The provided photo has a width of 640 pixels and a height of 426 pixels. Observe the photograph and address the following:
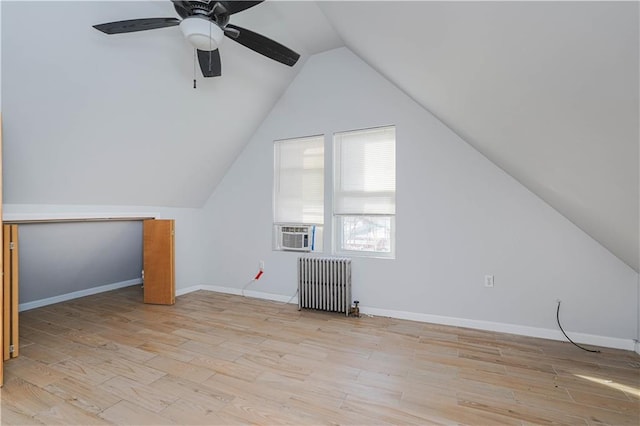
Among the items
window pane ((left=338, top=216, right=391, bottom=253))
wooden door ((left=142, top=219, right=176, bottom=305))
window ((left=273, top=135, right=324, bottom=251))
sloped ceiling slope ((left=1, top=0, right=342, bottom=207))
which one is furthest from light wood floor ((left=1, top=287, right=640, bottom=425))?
sloped ceiling slope ((left=1, top=0, right=342, bottom=207))

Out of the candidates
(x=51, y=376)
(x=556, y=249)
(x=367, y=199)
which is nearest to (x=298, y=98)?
(x=367, y=199)

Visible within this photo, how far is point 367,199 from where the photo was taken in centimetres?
366

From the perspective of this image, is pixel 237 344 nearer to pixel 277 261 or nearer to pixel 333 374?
pixel 333 374

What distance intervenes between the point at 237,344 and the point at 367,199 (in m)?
2.14

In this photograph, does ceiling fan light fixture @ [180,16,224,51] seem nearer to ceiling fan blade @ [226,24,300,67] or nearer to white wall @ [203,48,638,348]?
ceiling fan blade @ [226,24,300,67]

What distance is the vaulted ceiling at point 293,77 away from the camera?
3.42 feet

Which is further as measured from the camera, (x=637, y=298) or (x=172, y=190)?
(x=172, y=190)

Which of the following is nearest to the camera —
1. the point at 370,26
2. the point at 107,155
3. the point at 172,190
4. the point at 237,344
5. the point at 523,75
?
the point at 523,75

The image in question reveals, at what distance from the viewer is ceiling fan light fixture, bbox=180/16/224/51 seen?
1980mm

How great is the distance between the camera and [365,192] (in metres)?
3.68

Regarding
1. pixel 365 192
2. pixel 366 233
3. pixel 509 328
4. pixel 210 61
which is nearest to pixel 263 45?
pixel 210 61

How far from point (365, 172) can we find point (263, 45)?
1.86 metres

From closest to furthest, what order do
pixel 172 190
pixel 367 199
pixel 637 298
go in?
1. pixel 637 298
2. pixel 367 199
3. pixel 172 190

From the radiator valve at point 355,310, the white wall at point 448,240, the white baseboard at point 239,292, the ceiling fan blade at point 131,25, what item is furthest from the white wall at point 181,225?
the radiator valve at point 355,310
